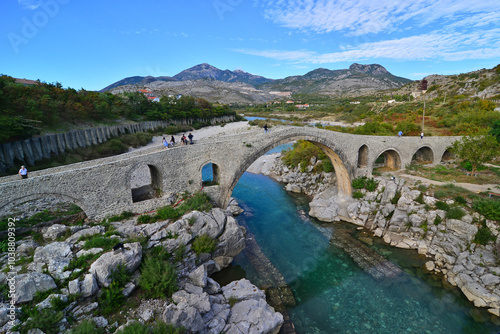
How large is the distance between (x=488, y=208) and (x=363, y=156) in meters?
10.0

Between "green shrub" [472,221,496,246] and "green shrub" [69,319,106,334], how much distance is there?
18422mm

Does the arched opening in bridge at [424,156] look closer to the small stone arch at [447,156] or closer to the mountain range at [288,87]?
the small stone arch at [447,156]

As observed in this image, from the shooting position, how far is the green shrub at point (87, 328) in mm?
6586

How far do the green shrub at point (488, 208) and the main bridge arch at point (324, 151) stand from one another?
8.55 meters

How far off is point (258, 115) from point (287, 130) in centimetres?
5541

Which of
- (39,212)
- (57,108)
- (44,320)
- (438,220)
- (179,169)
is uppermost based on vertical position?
(57,108)

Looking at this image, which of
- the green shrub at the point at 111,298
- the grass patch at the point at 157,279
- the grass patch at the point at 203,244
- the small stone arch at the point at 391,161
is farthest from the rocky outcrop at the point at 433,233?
the green shrub at the point at 111,298

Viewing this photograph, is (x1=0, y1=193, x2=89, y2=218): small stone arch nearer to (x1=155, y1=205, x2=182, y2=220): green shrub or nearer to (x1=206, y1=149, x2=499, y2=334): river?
(x1=155, y1=205, x2=182, y2=220): green shrub

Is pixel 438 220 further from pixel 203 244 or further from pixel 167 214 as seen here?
pixel 167 214

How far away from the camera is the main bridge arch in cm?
1530

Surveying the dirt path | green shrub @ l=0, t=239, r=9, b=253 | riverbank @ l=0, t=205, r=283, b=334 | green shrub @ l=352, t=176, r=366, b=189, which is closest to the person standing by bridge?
riverbank @ l=0, t=205, r=283, b=334

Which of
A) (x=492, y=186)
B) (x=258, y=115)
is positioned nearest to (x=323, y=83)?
(x=258, y=115)

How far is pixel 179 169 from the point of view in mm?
13469

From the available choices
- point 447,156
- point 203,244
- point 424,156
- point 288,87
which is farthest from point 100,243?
point 288,87
